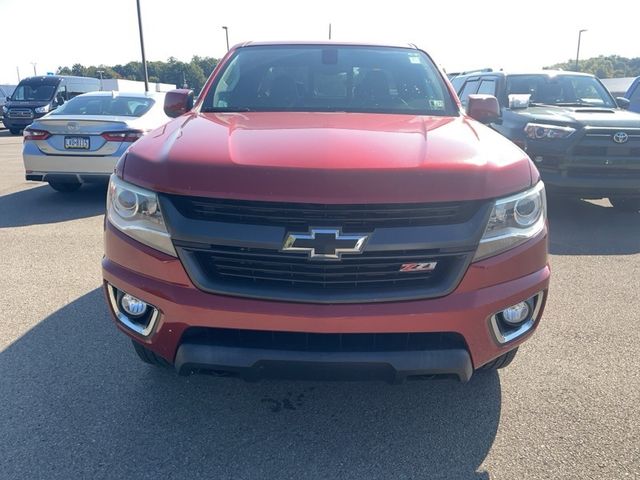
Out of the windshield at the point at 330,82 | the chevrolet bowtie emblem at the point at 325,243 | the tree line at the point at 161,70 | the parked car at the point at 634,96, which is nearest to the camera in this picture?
the chevrolet bowtie emblem at the point at 325,243

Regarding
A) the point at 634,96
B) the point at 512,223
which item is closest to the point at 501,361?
the point at 512,223

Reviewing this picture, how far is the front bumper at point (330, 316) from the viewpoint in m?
2.23

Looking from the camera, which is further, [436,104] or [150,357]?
[436,104]

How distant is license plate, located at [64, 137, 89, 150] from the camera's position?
7410mm

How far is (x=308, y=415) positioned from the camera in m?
2.80

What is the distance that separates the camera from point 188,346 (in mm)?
2322

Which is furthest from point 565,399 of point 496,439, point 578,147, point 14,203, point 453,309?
point 14,203

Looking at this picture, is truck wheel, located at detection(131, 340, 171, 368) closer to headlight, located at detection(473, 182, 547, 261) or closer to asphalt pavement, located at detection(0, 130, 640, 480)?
asphalt pavement, located at detection(0, 130, 640, 480)

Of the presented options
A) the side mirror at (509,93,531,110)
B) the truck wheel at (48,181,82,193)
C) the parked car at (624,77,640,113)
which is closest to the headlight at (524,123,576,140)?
the side mirror at (509,93,531,110)

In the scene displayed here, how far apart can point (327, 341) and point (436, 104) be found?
6.68 feet

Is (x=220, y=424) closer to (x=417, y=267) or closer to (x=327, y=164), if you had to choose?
(x=417, y=267)

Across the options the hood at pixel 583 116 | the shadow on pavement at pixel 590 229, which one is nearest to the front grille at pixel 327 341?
the shadow on pavement at pixel 590 229

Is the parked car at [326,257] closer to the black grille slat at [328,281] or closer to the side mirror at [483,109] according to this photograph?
the black grille slat at [328,281]

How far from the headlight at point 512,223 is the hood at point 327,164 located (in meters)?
0.06
